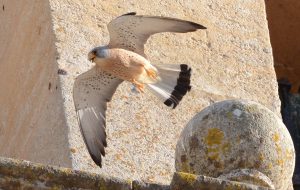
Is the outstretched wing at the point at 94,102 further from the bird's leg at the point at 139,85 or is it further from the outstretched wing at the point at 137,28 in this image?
the outstretched wing at the point at 137,28

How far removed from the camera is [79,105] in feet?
26.2

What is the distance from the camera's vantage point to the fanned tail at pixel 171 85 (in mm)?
8102

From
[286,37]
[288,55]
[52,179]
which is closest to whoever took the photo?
[52,179]

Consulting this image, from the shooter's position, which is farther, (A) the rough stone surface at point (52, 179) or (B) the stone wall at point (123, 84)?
(B) the stone wall at point (123, 84)

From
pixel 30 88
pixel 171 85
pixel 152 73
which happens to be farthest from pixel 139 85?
pixel 30 88

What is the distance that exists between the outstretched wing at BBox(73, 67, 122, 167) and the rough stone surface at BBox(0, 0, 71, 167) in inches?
4.7

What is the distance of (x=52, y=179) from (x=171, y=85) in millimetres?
3108

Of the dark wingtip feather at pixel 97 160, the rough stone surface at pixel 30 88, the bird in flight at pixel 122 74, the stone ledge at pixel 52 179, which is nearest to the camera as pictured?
the stone ledge at pixel 52 179

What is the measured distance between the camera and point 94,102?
26.7ft

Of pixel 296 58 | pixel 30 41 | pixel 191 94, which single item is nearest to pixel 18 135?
pixel 30 41

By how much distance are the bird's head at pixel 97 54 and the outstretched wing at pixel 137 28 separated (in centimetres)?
12

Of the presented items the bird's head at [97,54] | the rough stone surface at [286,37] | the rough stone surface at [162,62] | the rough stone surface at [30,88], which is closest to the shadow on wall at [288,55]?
the rough stone surface at [286,37]

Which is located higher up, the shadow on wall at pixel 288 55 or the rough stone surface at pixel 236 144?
the rough stone surface at pixel 236 144

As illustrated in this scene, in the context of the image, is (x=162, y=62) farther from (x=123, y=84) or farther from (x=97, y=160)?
(x=97, y=160)
